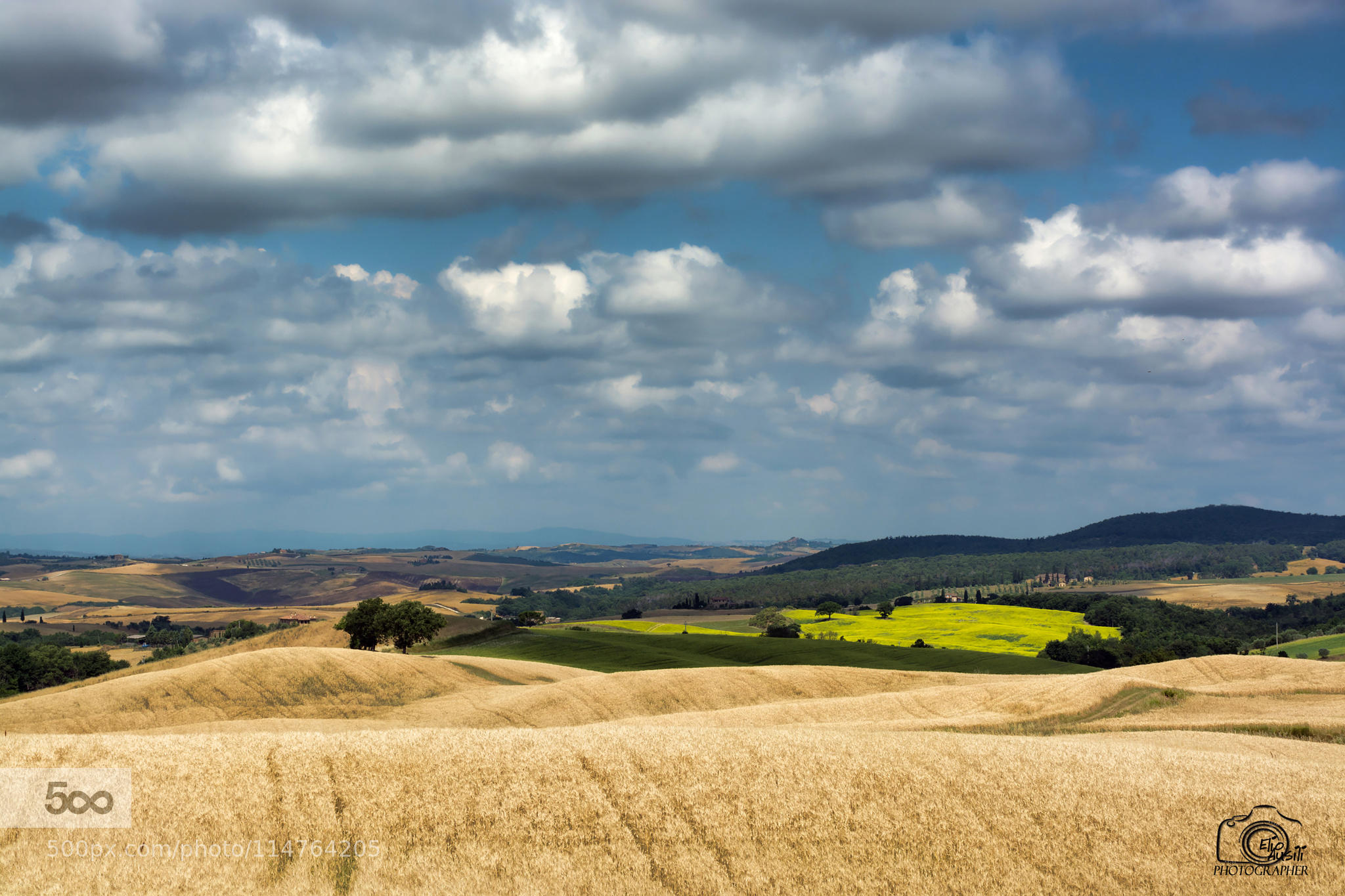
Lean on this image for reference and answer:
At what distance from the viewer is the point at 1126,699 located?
5181cm

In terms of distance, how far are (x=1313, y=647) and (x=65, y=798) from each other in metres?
137

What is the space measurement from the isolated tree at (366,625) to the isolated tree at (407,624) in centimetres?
58

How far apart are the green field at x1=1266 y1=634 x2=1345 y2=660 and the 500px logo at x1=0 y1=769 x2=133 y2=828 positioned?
387 ft

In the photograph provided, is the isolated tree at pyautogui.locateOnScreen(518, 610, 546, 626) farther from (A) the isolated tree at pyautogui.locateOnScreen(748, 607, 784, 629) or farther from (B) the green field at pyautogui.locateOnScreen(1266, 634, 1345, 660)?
(B) the green field at pyautogui.locateOnScreen(1266, 634, 1345, 660)

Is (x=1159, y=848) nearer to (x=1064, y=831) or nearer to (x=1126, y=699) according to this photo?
(x=1064, y=831)

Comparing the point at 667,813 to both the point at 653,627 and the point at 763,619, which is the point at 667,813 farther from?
the point at 763,619

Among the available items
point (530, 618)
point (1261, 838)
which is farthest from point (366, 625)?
point (1261, 838)

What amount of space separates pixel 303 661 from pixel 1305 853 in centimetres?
6514

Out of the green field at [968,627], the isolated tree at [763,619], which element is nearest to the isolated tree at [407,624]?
the green field at [968,627]

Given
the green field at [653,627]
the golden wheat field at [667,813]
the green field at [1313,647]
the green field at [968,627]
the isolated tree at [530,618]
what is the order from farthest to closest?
the green field at [653,627], the isolated tree at [530,618], the green field at [968,627], the green field at [1313,647], the golden wheat field at [667,813]

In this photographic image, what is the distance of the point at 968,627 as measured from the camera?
512 ft

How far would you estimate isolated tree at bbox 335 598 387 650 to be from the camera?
361ft

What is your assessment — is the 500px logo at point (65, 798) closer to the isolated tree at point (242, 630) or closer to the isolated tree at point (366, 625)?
the isolated tree at point (366, 625)
